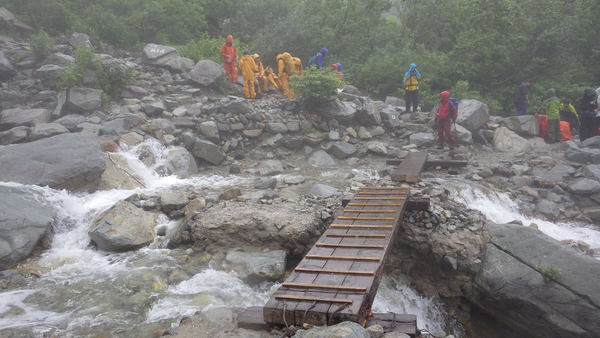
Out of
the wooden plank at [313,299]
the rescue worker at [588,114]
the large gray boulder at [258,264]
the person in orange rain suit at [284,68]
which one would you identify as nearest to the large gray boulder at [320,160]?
the person in orange rain suit at [284,68]

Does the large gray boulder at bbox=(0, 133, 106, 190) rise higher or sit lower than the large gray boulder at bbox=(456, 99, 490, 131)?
higher

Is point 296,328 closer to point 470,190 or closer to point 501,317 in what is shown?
point 501,317

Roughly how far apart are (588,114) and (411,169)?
7.08 metres

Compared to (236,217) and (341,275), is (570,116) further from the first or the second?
(341,275)

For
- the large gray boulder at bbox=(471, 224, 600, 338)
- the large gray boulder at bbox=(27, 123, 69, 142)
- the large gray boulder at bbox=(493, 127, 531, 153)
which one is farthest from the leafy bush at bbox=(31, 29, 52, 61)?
the large gray boulder at bbox=(493, 127, 531, 153)

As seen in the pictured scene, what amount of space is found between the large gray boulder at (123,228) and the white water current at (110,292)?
0.45 ft

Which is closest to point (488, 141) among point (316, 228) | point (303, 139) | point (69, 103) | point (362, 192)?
point (303, 139)

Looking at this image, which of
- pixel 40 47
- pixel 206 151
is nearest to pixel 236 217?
pixel 206 151

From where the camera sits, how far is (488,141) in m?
12.9

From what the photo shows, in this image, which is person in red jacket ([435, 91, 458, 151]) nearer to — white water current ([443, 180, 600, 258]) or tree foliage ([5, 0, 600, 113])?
white water current ([443, 180, 600, 258])

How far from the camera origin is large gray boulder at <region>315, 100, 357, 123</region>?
12.6 m

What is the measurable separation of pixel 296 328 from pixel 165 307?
6.29 ft

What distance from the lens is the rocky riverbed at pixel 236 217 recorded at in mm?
5027

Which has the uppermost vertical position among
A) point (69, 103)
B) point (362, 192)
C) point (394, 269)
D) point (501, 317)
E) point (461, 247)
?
point (69, 103)
